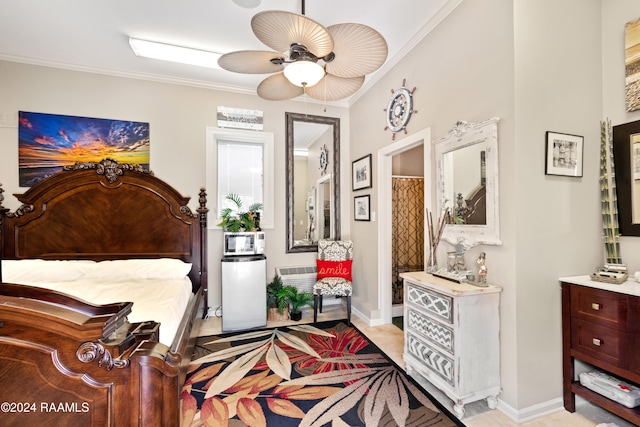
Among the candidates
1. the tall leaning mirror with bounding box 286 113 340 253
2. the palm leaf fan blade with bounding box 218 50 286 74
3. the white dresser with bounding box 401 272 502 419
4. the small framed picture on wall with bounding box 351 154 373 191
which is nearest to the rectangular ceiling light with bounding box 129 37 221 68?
the palm leaf fan blade with bounding box 218 50 286 74

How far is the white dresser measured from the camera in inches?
69.7

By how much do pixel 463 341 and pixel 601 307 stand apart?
0.87m

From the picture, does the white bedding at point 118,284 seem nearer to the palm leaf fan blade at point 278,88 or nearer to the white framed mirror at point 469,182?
the palm leaf fan blade at point 278,88

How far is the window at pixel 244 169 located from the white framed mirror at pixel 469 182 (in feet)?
7.37

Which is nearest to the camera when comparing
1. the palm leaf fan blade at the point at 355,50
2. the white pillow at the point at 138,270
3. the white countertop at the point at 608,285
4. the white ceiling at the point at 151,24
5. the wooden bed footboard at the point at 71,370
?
the wooden bed footboard at the point at 71,370

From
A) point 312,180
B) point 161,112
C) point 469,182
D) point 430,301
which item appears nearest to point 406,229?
point 312,180

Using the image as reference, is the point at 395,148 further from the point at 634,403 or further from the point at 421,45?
the point at 634,403

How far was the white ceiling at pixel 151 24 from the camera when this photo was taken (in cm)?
225

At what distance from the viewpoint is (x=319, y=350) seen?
2.69m

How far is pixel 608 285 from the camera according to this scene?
1.69 meters

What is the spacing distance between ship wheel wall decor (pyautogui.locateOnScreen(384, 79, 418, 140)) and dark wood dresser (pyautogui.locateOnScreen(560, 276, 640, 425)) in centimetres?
189

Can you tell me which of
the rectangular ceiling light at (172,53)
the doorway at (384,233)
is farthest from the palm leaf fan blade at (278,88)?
the doorway at (384,233)

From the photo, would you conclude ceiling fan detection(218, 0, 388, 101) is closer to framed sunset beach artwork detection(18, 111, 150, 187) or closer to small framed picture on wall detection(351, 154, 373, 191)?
small framed picture on wall detection(351, 154, 373, 191)

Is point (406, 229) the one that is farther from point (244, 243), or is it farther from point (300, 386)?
point (300, 386)
